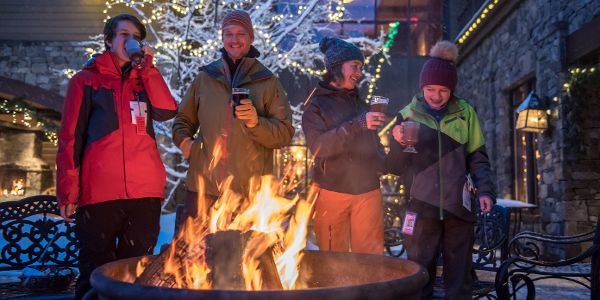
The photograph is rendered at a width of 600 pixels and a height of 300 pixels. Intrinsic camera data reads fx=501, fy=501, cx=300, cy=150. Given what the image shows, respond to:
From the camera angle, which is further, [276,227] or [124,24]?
[124,24]

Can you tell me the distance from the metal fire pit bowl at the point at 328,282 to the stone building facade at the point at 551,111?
6.16 metres

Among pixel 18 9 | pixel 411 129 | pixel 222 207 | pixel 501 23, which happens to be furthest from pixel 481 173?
pixel 18 9

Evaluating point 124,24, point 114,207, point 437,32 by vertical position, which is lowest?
point 114,207

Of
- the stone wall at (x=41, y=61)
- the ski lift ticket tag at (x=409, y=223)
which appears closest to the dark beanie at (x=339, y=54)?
the ski lift ticket tag at (x=409, y=223)

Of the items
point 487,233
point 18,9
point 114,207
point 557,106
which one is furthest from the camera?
point 18,9

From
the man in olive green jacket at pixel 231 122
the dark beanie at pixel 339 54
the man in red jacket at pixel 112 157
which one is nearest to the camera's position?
the man in red jacket at pixel 112 157

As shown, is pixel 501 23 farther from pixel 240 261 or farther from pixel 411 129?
pixel 240 261

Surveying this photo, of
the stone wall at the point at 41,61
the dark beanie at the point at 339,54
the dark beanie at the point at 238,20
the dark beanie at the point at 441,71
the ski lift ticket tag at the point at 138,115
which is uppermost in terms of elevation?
the stone wall at the point at 41,61

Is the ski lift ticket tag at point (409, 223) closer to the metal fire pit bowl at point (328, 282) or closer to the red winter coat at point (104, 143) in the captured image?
the metal fire pit bowl at point (328, 282)

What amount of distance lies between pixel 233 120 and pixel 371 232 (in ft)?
4.15

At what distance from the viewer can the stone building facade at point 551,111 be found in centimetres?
778

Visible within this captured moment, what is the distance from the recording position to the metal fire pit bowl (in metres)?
1.58

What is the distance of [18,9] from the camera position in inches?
469

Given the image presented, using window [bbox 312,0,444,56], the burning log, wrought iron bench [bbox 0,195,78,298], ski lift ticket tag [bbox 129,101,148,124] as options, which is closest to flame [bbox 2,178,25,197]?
window [bbox 312,0,444,56]
